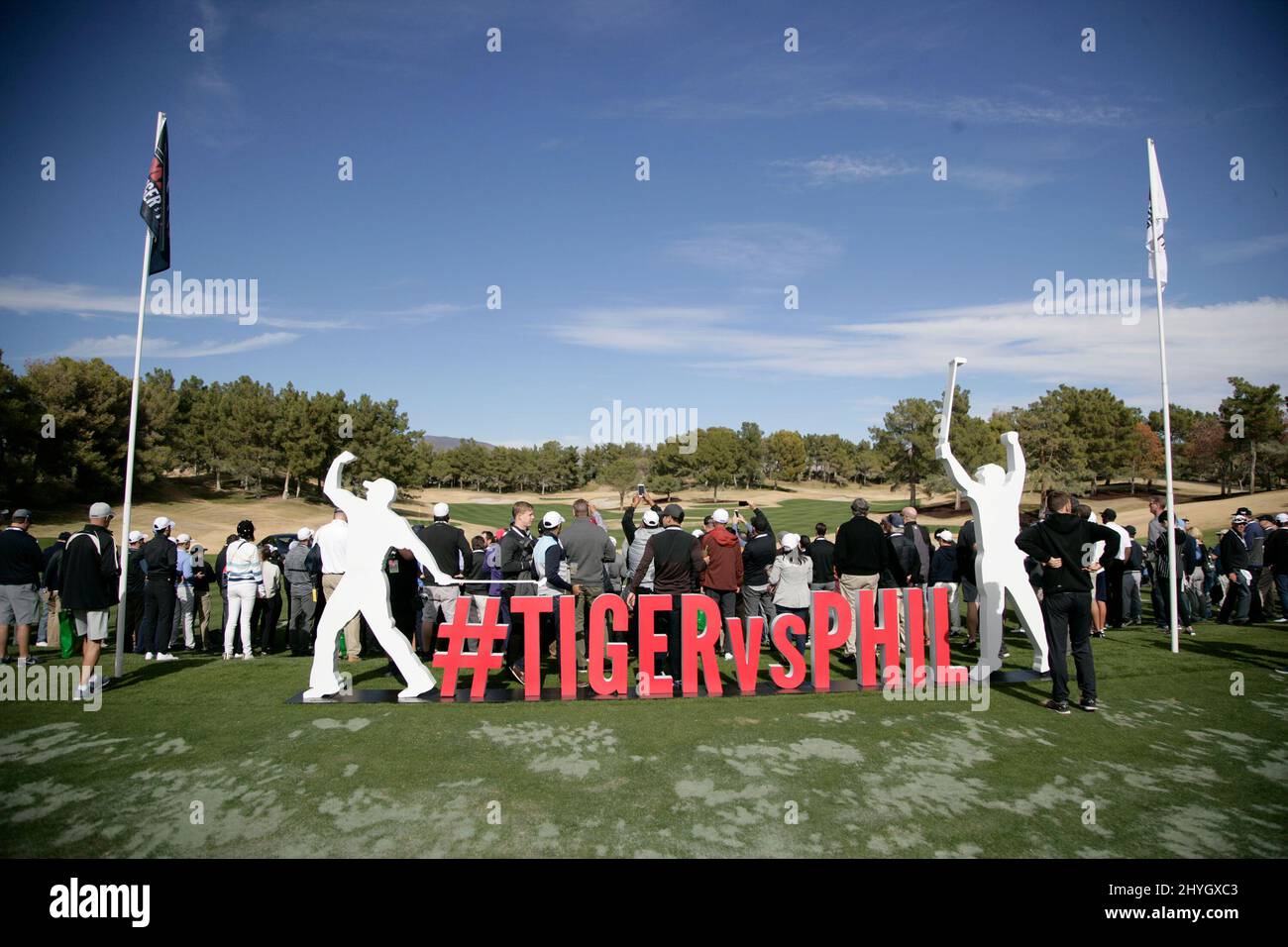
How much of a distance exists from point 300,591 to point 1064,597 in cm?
1119

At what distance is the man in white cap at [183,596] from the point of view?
39.7ft

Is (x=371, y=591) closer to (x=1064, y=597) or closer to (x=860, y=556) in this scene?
(x=860, y=556)

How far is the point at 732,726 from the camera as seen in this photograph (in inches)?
303

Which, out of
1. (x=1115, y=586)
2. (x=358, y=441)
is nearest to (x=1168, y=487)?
(x=1115, y=586)

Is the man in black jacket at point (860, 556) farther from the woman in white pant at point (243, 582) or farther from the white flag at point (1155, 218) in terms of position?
the woman in white pant at point (243, 582)

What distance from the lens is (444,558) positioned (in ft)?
34.6

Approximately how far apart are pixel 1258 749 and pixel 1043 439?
66540mm

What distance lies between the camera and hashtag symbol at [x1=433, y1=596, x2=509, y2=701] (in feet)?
28.8

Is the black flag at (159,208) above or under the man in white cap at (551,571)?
above

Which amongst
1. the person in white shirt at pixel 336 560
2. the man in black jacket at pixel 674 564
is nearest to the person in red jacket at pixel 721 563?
the man in black jacket at pixel 674 564

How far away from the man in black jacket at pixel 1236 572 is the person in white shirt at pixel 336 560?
1619cm

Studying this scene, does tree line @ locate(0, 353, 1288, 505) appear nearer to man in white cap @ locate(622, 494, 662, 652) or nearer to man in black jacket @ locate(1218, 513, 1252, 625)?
man in black jacket @ locate(1218, 513, 1252, 625)
